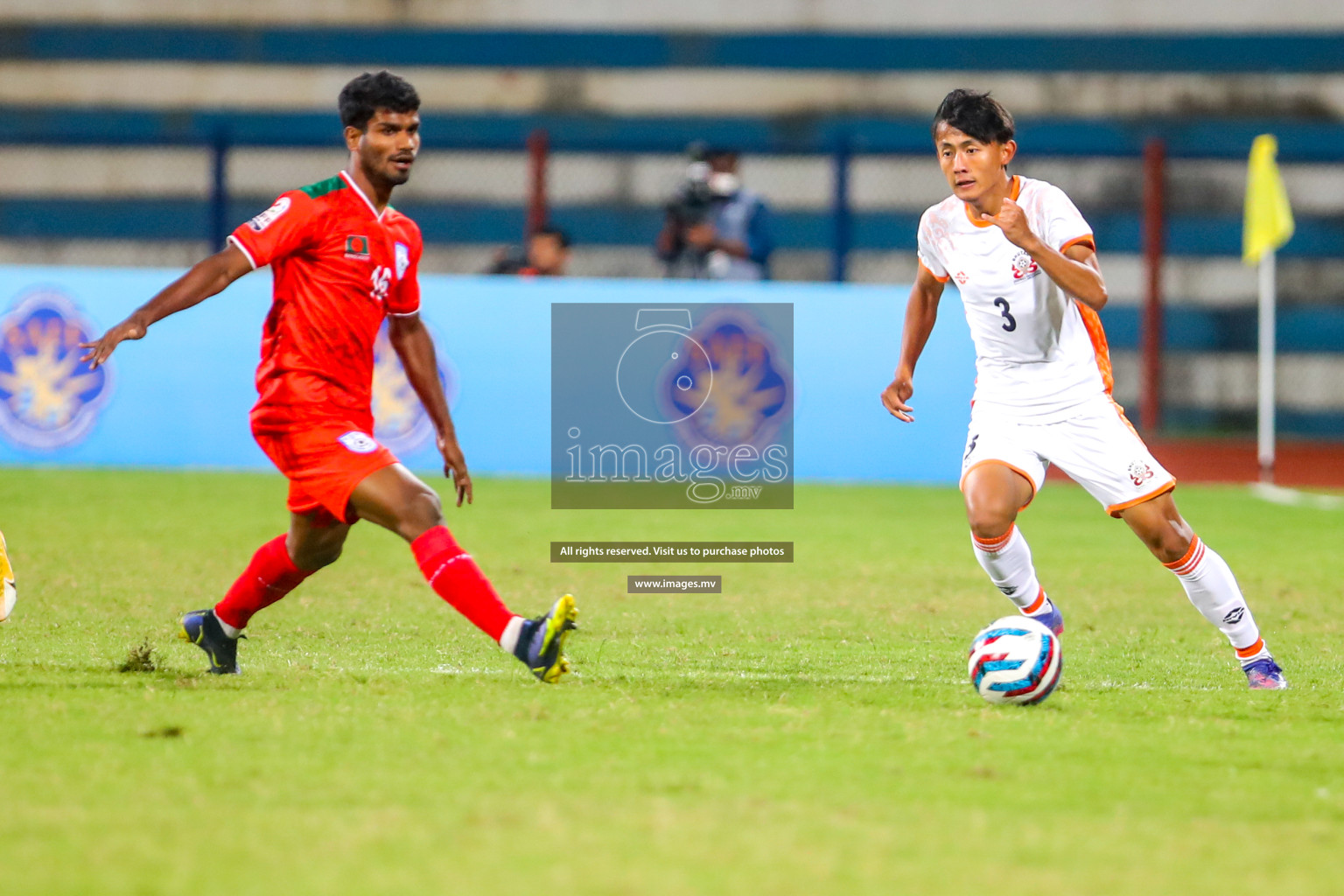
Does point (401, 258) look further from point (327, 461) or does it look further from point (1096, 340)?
point (1096, 340)

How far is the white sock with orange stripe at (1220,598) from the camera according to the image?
17.0 ft

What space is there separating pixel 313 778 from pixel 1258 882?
2.07 metres

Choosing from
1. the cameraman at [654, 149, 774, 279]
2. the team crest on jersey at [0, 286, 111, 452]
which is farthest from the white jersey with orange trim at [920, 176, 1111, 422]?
the team crest on jersey at [0, 286, 111, 452]

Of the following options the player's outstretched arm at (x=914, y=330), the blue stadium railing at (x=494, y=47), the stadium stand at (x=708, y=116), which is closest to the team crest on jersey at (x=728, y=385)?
the stadium stand at (x=708, y=116)

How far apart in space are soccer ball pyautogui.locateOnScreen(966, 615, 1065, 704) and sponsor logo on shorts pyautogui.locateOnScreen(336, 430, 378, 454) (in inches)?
76.9

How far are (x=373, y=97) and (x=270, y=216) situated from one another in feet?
1.60

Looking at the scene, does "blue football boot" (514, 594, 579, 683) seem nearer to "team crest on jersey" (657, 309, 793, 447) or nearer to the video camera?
"team crest on jersey" (657, 309, 793, 447)

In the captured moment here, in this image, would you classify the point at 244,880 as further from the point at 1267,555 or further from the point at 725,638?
the point at 1267,555

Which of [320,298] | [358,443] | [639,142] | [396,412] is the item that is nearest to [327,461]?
[358,443]

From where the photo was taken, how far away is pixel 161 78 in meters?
19.6

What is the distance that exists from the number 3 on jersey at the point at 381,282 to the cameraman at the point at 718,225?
25.5 ft

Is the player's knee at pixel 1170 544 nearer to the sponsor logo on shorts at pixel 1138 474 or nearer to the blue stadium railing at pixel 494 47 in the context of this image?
the sponsor logo on shorts at pixel 1138 474

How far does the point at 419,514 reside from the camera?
471 centimetres

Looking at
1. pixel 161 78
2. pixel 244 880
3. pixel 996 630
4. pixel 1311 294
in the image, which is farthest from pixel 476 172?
pixel 244 880
